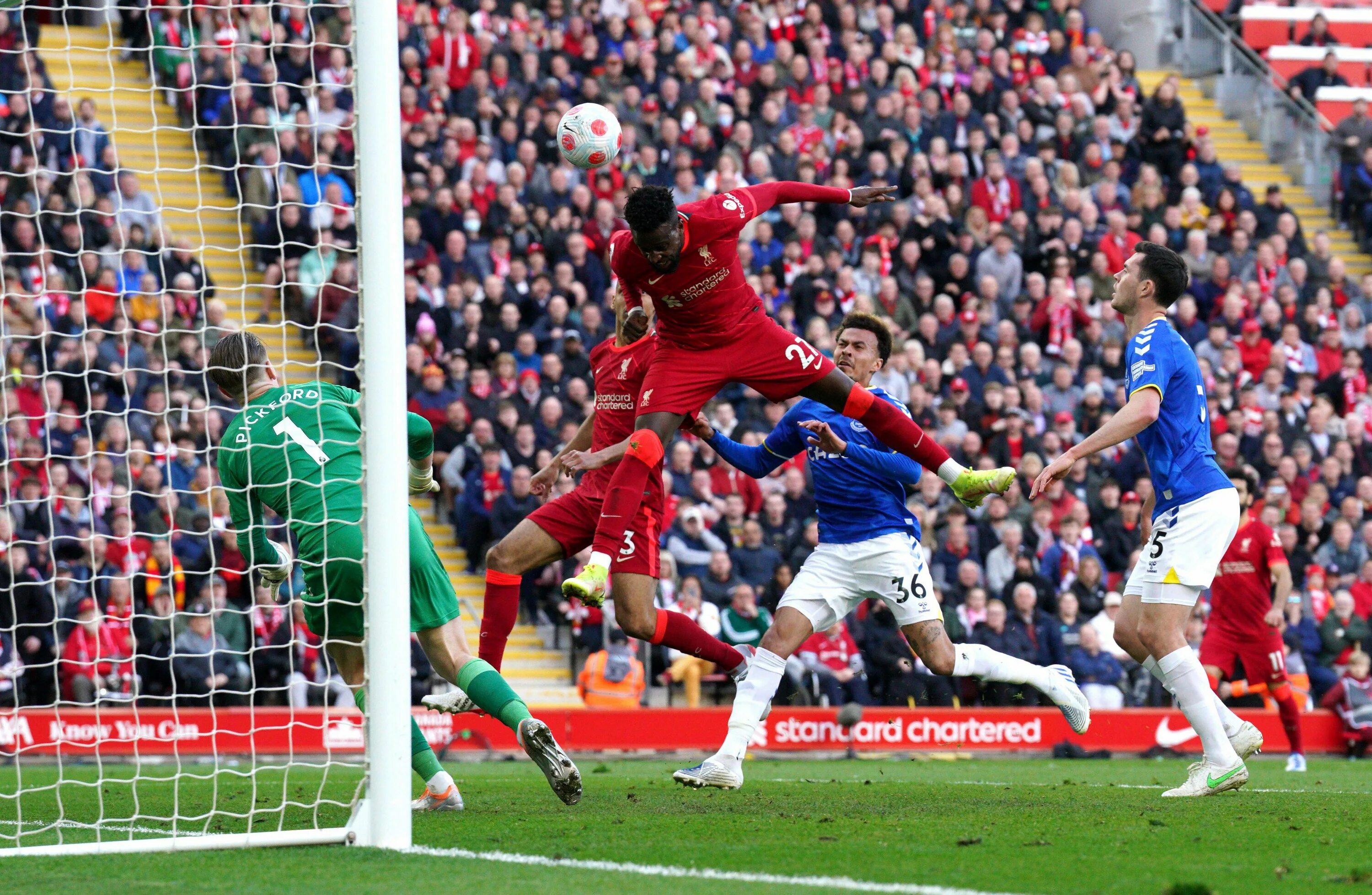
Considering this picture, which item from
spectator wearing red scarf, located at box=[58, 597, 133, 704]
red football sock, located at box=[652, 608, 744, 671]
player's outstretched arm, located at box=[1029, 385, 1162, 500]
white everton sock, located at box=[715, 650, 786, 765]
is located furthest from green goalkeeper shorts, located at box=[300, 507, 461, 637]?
spectator wearing red scarf, located at box=[58, 597, 133, 704]

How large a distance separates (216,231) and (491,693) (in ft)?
38.8

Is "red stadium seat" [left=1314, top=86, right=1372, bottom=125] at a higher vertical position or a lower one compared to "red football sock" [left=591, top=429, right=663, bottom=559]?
lower

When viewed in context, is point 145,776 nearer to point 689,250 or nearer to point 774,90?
point 689,250

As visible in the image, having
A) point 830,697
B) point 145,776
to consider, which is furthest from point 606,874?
point 830,697

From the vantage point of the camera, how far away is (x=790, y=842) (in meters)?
6.53

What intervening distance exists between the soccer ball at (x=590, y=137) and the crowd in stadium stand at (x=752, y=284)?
188 inches

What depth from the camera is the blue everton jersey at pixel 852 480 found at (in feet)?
30.7

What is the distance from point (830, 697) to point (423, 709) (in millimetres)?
3862

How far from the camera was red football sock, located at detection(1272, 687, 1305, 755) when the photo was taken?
44.7ft

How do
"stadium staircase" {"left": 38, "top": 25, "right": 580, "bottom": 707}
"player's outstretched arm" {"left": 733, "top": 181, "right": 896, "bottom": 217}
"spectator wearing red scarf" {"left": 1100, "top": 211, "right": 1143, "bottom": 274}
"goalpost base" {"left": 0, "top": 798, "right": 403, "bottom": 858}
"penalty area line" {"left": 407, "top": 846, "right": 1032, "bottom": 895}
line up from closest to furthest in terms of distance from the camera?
"penalty area line" {"left": 407, "top": 846, "right": 1032, "bottom": 895}
"goalpost base" {"left": 0, "top": 798, "right": 403, "bottom": 858}
"player's outstretched arm" {"left": 733, "top": 181, "right": 896, "bottom": 217}
"stadium staircase" {"left": 38, "top": 25, "right": 580, "bottom": 707}
"spectator wearing red scarf" {"left": 1100, "top": 211, "right": 1143, "bottom": 274}

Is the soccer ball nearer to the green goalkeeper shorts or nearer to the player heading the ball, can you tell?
the player heading the ball

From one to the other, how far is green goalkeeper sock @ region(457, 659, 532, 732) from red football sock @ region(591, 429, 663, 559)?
3.54ft

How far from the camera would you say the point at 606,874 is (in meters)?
5.68

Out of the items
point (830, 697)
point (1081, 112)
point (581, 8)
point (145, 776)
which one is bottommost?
point (830, 697)
